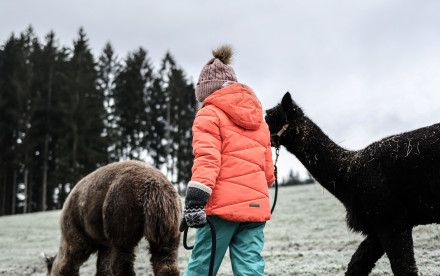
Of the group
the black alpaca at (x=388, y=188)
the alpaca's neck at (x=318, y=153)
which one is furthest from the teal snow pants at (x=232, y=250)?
the alpaca's neck at (x=318, y=153)

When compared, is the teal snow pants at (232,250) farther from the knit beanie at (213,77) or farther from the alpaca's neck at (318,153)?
the alpaca's neck at (318,153)

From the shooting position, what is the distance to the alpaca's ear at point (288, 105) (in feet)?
13.4

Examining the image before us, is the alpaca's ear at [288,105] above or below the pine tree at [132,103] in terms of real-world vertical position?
below

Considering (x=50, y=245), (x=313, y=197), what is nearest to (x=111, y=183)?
(x=50, y=245)

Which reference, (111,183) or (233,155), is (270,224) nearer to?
(111,183)

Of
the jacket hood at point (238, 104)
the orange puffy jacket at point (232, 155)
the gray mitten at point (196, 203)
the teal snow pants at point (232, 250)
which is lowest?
the teal snow pants at point (232, 250)

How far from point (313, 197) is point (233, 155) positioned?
58.0ft

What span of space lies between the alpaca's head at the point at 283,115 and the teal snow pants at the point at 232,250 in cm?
171

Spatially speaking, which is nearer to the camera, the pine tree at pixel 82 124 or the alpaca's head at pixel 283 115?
the alpaca's head at pixel 283 115

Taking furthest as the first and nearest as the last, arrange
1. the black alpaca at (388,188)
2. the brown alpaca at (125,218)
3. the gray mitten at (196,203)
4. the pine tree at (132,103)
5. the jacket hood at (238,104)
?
the pine tree at (132,103), the brown alpaca at (125,218), the black alpaca at (388,188), the jacket hood at (238,104), the gray mitten at (196,203)

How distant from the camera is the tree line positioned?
97.3ft

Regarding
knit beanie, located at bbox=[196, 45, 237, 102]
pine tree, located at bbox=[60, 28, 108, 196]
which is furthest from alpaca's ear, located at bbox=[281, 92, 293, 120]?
pine tree, located at bbox=[60, 28, 108, 196]

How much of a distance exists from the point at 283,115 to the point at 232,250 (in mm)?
1907

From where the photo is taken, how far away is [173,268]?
3809mm
